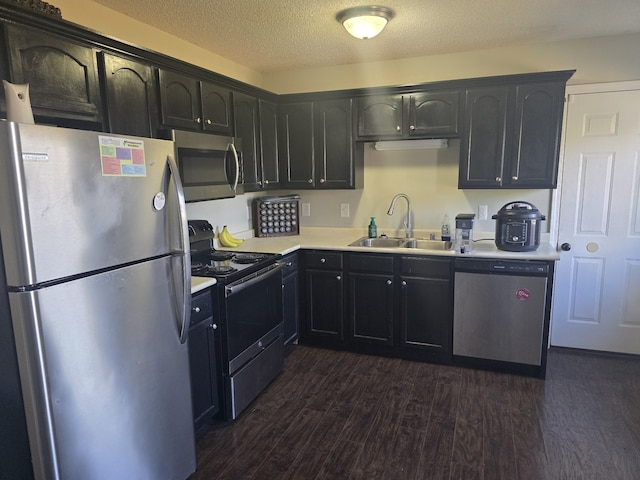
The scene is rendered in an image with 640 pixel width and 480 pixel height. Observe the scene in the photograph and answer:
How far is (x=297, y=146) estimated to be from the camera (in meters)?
3.83

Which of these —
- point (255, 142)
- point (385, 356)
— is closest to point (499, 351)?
point (385, 356)

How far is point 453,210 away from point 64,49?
2.99m

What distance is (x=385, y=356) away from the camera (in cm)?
349

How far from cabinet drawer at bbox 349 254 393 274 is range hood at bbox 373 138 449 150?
3.30ft

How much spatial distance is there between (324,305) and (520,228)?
1627 millimetres

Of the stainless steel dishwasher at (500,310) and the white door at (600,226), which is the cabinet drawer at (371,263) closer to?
the stainless steel dishwasher at (500,310)

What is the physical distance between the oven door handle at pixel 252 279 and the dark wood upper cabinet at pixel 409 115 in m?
1.41

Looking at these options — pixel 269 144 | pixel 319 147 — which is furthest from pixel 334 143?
pixel 269 144

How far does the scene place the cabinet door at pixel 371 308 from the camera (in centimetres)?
339

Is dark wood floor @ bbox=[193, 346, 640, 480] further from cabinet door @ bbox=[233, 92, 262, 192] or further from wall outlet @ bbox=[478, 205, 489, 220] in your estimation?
cabinet door @ bbox=[233, 92, 262, 192]

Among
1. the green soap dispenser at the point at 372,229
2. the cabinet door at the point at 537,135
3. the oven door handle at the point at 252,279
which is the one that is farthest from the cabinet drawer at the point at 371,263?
the cabinet door at the point at 537,135

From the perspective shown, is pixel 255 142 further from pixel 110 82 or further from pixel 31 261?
pixel 31 261

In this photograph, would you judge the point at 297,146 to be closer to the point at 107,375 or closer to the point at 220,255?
the point at 220,255

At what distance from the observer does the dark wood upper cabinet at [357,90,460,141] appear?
132 inches
